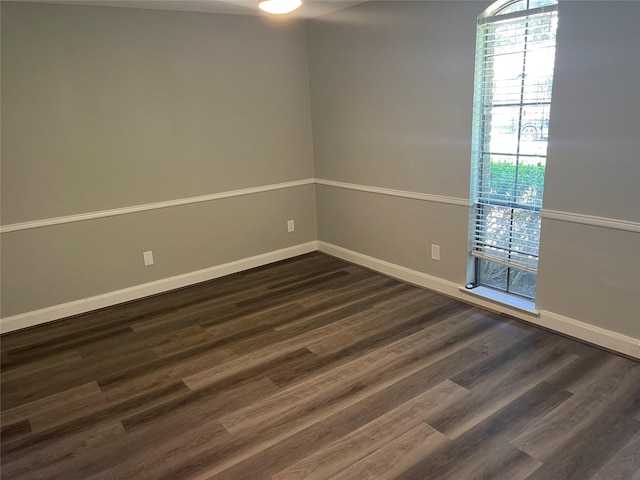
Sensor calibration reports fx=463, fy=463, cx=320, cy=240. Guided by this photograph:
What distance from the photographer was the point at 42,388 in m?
2.83

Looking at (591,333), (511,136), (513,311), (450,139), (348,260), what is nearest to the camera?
(591,333)

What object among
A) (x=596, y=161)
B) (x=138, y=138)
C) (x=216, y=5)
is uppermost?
(x=216, y=5)

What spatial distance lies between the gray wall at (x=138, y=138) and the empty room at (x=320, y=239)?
18 millimetres

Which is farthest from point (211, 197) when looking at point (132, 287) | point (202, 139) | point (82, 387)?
point (82, 387)

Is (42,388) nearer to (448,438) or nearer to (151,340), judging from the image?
(151,340)

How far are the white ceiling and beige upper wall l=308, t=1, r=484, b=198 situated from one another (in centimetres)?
19

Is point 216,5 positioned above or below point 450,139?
above

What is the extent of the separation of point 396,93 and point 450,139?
0.66 meters

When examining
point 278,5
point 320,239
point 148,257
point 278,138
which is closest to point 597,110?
point 278,5

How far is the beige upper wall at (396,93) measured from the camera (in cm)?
335

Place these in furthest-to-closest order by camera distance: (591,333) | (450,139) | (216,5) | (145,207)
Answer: (145,207) < (216,5) < (450,139) < (591,333)

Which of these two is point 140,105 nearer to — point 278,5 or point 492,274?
point 278,5

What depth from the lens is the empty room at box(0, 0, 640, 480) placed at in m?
2.30

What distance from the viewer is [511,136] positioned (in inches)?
124
